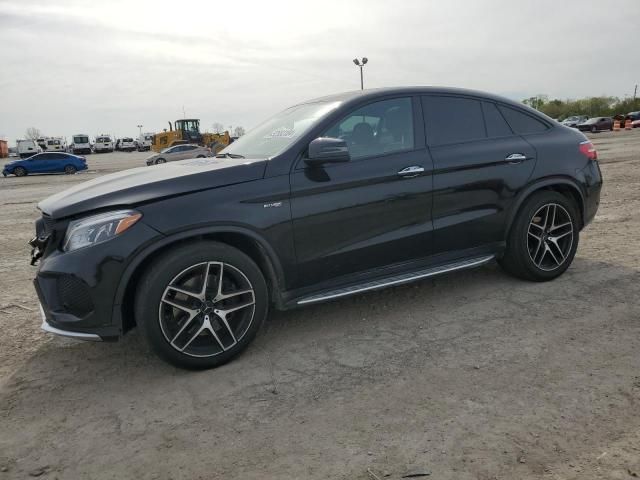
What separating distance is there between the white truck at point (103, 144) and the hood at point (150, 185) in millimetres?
65050

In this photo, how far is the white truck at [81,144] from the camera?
5781cm

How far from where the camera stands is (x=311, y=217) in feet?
11.3

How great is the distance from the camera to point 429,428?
2.49m

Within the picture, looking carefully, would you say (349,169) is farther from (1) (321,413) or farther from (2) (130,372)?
(2) (130,372)

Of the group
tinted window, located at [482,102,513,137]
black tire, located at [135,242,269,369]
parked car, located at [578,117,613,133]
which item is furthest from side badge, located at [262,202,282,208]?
parked car, located at [578,117,613,133]

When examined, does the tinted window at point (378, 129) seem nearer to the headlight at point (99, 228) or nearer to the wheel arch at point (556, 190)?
the wheel arch at point (556, 190)

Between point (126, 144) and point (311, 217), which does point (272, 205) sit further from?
point (126, 144)

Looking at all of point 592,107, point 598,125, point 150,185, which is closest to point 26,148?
point 598,125

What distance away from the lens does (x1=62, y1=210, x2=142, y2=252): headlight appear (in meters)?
2.94

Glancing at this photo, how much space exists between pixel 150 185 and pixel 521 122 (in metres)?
3.23

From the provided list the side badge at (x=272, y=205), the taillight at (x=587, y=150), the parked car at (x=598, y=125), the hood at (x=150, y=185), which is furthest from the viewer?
the parked car at (x=598, y=125)

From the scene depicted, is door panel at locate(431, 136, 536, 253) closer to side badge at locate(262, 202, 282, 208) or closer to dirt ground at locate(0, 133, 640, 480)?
dirt ground at locate(0, 133, 640, 480)

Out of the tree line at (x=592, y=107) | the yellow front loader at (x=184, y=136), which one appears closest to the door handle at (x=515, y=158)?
the yellow front loader at (x=184, y=136)

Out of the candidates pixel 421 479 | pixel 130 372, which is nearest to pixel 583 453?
pixel 421 479
